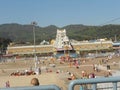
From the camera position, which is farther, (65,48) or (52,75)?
(65,48)

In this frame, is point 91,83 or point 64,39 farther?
point 64,39

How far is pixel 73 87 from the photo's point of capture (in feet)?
12.3

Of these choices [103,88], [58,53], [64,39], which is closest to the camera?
[103,88]

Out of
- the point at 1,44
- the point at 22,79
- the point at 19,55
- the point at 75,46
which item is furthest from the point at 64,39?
the point at 22,79

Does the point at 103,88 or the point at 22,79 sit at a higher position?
the point at 103,88

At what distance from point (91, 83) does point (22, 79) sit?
91.9 feet

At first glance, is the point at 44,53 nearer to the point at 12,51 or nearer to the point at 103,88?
the point at 12,51

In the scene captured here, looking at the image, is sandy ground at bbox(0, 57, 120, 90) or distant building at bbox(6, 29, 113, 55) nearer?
sandy ground at bbox(0, 57, 120, 90)

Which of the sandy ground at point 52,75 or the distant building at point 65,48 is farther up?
the distant building at point 65,48

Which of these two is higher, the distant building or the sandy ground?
the distant building

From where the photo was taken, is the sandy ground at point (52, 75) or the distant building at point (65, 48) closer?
the sandy ground at point (52, 75)

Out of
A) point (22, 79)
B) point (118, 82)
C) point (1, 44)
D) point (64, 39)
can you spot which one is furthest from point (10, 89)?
point (1, 44)

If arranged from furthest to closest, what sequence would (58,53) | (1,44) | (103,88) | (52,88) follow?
(1,44) < (58,53) < (103,88) < (52,88)

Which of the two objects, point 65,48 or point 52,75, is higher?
point 65,48
